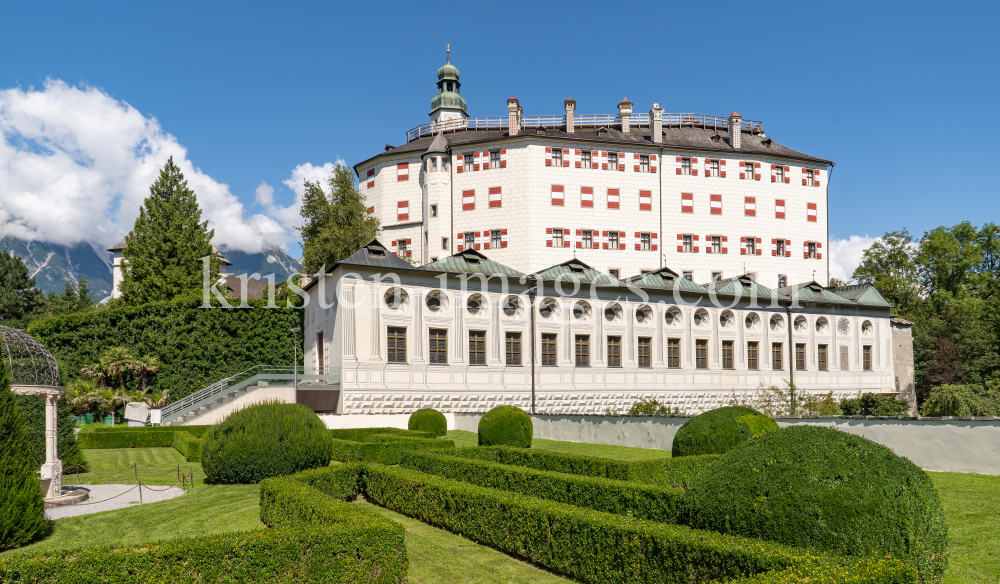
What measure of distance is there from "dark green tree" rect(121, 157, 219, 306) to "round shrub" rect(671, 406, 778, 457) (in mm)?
30276

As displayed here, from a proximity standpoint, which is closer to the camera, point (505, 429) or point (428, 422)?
point (505, 429)

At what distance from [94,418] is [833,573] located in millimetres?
35650

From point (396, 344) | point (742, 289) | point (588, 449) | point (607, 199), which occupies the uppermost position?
point (607, 199)

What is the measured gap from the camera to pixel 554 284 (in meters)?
34.1

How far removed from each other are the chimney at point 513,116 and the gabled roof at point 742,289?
16.4 metres

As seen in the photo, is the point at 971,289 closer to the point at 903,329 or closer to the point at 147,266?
the point at 903,329

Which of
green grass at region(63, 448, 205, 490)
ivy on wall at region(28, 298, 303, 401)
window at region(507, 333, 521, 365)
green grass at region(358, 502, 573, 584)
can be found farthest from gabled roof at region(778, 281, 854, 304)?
green grass at region(358, 502, 573, 584)

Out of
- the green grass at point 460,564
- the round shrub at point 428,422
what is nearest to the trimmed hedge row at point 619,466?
the green grass at point 460,564

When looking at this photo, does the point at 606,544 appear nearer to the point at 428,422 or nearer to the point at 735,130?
the point at 428,422

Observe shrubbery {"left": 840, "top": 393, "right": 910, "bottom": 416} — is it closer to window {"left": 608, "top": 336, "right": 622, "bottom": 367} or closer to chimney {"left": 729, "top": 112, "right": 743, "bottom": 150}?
window {"left": 608, "top": 336, "right": 622, "bottom": 367}

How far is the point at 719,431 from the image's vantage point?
600 inches

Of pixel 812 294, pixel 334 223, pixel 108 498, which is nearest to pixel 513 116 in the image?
pixel 334 223

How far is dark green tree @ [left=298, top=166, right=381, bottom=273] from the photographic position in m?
40.0

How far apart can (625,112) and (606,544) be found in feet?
144
